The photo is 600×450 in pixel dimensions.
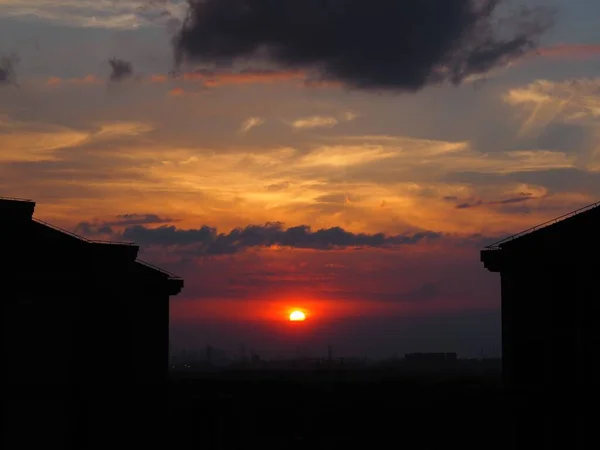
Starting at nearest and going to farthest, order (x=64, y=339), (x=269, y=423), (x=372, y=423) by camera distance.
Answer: (x=64, y=339) → (x=269, y=423) → (x=372, y=423)

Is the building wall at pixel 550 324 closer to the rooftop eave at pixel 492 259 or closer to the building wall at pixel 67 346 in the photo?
the rooftop eave at pixel 492 259

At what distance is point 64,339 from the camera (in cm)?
3969

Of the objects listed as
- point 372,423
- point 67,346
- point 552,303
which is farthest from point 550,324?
point 372,423

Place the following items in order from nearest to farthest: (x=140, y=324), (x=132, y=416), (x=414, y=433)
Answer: (x=132, y=416) < (x=140, y=324) < (x=414, y=433)

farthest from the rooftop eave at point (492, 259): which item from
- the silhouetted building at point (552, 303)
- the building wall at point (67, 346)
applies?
the building wall at point (67, 346)

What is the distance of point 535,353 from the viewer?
135ft

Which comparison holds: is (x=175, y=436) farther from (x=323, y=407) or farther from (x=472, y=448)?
(x=323, y=407)

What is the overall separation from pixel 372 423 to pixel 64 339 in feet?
99.4

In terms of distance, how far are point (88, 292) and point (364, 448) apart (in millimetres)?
18451

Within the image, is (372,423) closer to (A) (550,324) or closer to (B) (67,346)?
(A) (550,324)

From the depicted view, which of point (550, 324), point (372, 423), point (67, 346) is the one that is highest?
point (550, 324)

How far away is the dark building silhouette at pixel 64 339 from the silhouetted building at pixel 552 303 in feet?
64.0

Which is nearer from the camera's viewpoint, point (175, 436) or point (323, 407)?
point (175, 436)

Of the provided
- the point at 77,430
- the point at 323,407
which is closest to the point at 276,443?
the point at 77,430
